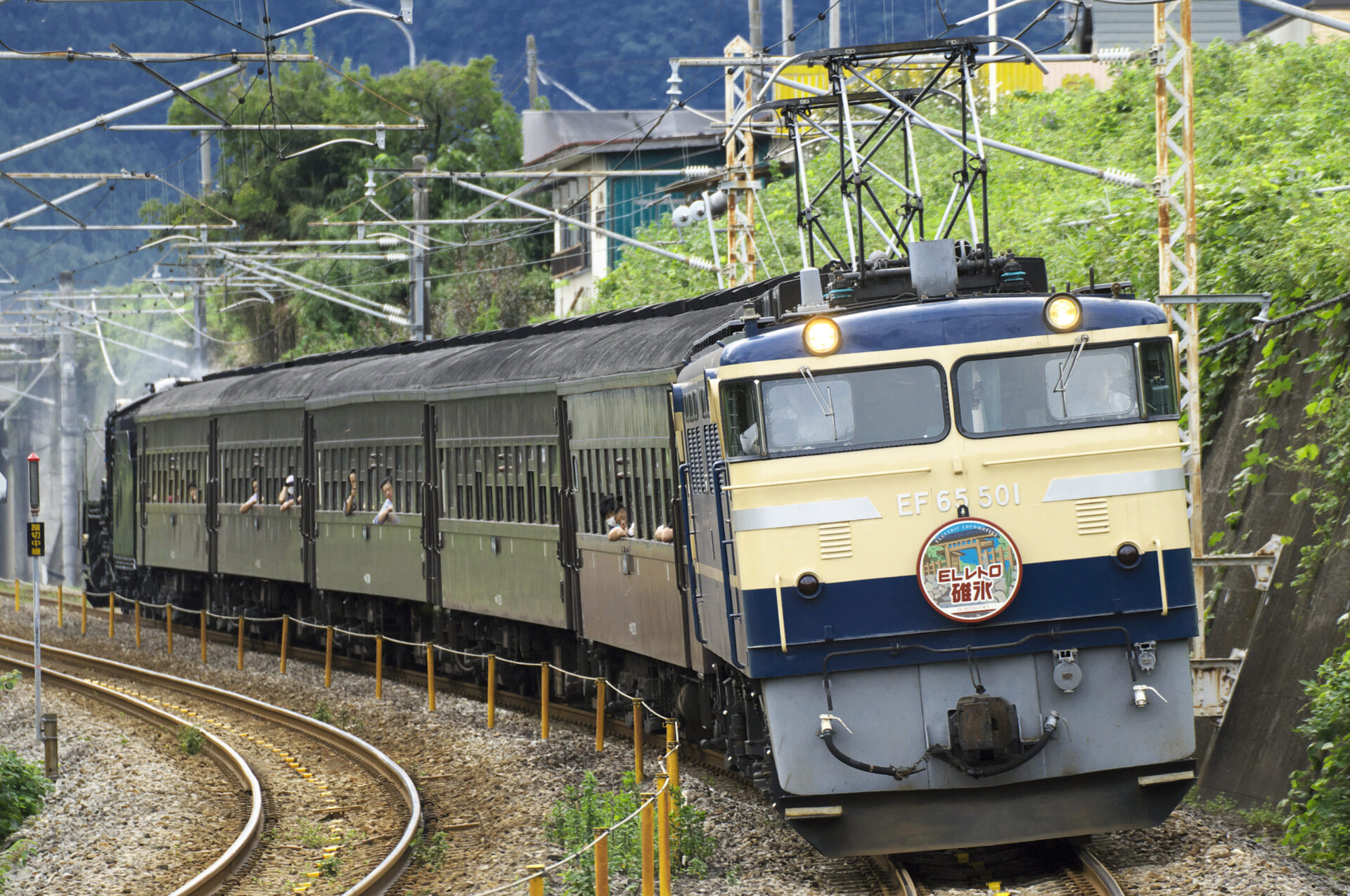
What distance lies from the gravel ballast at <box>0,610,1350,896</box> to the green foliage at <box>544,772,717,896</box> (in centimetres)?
13

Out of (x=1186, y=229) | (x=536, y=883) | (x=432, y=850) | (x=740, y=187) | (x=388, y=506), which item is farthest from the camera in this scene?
(x=740, y=187)

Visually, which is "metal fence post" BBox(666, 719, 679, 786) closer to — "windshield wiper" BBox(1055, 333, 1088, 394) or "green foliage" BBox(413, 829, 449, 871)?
"green foliage" BBox(413, 829, 449, 871)

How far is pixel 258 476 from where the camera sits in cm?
2666

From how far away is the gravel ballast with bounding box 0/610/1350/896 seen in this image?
931 centimetres

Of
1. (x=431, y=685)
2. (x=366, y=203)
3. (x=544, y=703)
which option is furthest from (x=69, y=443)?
(x=544, y=703)

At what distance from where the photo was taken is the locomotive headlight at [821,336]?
943 cm

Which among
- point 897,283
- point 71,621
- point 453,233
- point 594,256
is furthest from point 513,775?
point 453,233

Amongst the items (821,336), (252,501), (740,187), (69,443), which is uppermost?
(740,187)

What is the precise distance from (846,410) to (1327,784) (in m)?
3.34

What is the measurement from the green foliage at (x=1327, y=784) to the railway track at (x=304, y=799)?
540 cm

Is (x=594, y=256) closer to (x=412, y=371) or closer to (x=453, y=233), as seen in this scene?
(x=453, y=233)

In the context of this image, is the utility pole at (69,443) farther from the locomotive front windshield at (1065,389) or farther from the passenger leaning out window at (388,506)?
the locomotive front windshield at (1065,389)

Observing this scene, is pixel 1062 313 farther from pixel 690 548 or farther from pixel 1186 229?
pixel 1186 229

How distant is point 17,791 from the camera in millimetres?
13438
